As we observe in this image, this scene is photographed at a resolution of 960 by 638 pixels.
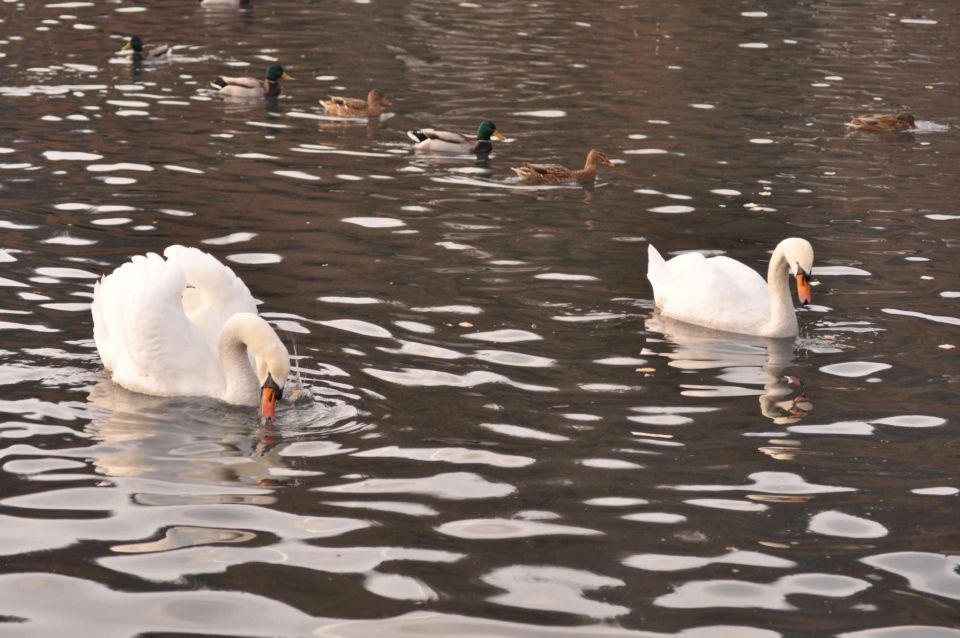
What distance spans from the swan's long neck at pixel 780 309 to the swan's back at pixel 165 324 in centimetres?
433

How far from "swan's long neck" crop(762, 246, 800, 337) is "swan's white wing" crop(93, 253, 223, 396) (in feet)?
15.4

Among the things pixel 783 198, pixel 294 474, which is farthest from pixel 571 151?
pixel 294 474

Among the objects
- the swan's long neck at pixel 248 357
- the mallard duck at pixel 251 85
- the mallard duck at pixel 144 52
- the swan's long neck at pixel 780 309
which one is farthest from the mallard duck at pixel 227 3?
the swan's long neck at pixel 248 357

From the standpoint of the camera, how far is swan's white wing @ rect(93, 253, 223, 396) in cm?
1039

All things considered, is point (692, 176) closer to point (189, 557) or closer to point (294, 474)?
point (294, 474)

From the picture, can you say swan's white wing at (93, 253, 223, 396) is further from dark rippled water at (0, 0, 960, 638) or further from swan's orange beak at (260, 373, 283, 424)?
swan's orange beak at (260, 373, 283, 424)

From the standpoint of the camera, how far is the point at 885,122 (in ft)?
71.0

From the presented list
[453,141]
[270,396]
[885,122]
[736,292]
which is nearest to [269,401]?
[270,396]

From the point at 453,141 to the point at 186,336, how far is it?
9877mm

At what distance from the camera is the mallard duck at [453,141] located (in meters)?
20.0

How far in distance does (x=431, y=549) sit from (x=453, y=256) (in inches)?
278

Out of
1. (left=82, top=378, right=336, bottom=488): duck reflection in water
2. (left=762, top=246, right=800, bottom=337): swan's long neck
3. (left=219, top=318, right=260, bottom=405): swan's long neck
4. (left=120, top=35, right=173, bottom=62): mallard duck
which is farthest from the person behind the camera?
(left=120, top=35, right=173, bottom=62): mallard duck

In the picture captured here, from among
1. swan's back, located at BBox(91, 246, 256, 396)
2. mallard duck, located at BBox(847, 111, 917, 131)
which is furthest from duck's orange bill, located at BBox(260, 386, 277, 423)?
mallard duck, located at BBox(847, 111, 917, 131)

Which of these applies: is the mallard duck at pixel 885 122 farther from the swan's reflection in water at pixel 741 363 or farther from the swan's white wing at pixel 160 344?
the swan's white wing at pixel 160 344
